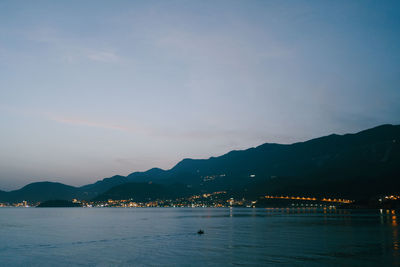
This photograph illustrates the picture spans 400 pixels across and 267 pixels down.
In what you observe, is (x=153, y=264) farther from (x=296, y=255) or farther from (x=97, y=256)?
(x=296, y=255)

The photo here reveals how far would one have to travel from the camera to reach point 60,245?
184ft

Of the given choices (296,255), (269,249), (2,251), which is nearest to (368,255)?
(296,255)

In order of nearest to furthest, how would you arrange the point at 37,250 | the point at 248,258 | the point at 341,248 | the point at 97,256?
the point at 248,258 < the point at 97,256 < the point at 341,248 < the point at 37,250

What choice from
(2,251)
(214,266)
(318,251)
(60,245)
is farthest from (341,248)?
(2,251)

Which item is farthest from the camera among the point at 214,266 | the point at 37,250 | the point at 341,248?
the point at 37,250

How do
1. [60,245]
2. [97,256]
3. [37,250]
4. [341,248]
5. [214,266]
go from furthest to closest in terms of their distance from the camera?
[60,245]
[37,250]
[341,248]
[97,256]
[214,266]

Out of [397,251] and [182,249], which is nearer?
[397,251]

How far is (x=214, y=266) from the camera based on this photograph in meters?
37.5

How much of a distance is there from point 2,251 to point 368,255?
46385 mm

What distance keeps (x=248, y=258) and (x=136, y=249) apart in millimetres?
16569

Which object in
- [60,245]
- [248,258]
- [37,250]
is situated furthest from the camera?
[60,245]

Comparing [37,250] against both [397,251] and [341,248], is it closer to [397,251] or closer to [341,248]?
[341,248]

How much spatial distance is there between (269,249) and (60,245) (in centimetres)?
3119

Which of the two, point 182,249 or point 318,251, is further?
point 182,249
